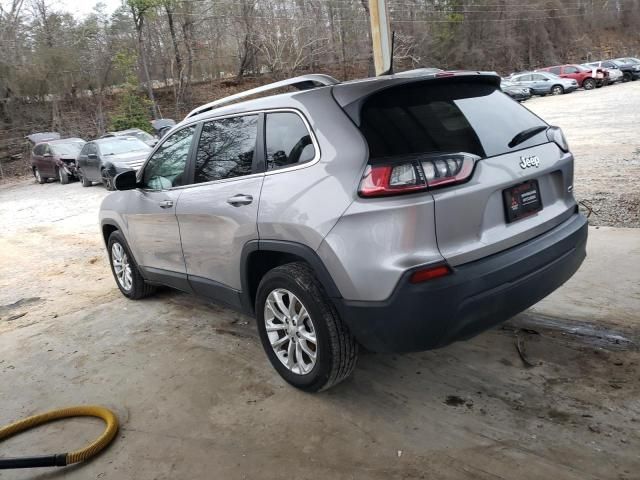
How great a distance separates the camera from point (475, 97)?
10.5 feet

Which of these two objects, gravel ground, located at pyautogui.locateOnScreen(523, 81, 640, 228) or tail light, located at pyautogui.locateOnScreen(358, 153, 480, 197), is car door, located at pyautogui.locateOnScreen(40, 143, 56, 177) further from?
tail light, located at pyautogui.locateOnScreen(358, 153, 480, 197)

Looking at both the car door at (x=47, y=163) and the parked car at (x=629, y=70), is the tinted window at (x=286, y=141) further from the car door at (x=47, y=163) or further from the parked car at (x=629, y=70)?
the parked car at (x=629, y=70)

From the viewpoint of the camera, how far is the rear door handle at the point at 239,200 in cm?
337

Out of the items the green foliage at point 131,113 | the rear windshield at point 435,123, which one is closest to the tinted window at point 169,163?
the rear windshield at point 435,123

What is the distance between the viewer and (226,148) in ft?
12.3

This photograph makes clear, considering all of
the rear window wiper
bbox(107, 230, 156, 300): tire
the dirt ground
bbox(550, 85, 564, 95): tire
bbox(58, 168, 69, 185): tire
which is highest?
bbox(550, 85, 564, 95): tire

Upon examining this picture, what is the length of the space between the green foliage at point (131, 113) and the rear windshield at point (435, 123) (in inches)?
1182

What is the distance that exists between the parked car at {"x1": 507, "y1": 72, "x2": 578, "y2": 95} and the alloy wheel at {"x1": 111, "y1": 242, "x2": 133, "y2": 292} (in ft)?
98.1

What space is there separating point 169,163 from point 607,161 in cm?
813

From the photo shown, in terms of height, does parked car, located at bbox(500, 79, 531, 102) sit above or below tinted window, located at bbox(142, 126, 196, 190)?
above

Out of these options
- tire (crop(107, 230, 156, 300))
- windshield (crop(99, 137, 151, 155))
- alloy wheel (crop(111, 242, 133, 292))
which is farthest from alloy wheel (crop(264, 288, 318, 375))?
windshield (crop(99, 137, 151, 155))

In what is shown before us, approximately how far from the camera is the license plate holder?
2.89 m

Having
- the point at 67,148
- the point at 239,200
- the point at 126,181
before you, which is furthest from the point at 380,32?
→ the point at 67,148

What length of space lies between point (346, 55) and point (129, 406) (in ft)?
143
